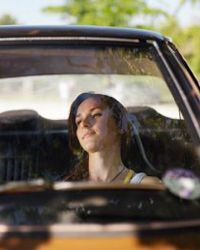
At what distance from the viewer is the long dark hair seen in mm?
2949

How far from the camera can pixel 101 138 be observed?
292 cm

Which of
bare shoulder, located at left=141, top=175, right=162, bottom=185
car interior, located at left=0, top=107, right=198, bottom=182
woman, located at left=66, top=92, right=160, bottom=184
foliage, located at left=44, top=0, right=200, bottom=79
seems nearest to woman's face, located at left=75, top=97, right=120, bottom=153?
woman, located at left=66, top=92, right=160, bottom=184

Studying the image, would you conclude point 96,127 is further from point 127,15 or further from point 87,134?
point 127,15

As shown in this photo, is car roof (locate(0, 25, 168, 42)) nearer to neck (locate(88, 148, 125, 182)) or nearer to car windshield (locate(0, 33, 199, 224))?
car windshield (locate(0, 33, 199, 224))

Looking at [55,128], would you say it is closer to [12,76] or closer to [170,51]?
[12,76]

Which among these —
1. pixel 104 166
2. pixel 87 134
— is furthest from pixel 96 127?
pixel 104 166

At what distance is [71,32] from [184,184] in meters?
0.91

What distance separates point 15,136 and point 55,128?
0.54 metres

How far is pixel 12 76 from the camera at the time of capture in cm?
369

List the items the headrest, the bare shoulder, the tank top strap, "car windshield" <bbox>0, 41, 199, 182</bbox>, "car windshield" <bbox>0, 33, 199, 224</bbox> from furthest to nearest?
the headrest < "car windshield" <bbox>0, 41, 199, 182</bbox> < the tank top strap < the bare shoulder < "car windshield" <bbox>0, 33, 199, 224</bbox>

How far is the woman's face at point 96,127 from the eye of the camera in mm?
2928

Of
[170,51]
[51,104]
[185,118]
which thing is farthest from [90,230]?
[51,104]

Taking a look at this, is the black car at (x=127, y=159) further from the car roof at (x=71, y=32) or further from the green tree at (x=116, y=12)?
the green tree at (x=116, y=12)

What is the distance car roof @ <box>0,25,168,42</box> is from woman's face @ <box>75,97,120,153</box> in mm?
299
